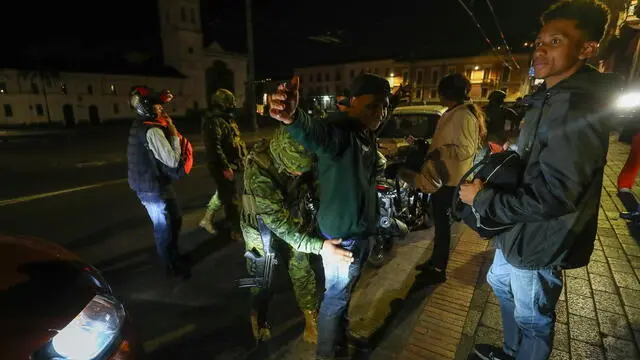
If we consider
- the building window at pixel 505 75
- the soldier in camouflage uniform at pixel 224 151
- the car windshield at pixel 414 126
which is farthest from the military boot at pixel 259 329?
the building window at pixel 505 75

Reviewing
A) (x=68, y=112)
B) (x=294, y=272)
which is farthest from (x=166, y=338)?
(x=68, y=112)

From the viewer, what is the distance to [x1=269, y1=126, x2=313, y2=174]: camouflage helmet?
2.12 m

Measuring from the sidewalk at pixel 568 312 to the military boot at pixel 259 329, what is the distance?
1121 mm

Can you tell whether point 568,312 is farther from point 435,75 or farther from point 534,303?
point 435,75

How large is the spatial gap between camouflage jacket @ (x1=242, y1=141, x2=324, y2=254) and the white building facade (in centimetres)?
4045

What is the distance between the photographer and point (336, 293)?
2.24 m

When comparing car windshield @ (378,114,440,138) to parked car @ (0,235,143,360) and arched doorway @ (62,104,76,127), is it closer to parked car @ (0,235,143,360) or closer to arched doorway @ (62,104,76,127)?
parked car @ (0,235,143,360)

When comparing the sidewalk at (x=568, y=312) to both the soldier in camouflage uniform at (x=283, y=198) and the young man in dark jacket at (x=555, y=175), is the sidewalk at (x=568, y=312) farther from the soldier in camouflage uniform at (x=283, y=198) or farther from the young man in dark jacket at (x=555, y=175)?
the soldier in camouflage uniform at (x=283, y=198)

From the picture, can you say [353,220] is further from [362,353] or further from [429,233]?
[429,233]

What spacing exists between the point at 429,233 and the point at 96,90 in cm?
4547

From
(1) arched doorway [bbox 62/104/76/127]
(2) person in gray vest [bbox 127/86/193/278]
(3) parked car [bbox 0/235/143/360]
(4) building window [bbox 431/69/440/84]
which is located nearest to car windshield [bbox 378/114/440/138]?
(2) person in gray vest [bbox 127/86/193/278]

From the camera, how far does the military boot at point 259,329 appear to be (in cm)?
272

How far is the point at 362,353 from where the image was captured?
2643mm

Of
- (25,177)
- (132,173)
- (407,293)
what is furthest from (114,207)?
(407,293)
